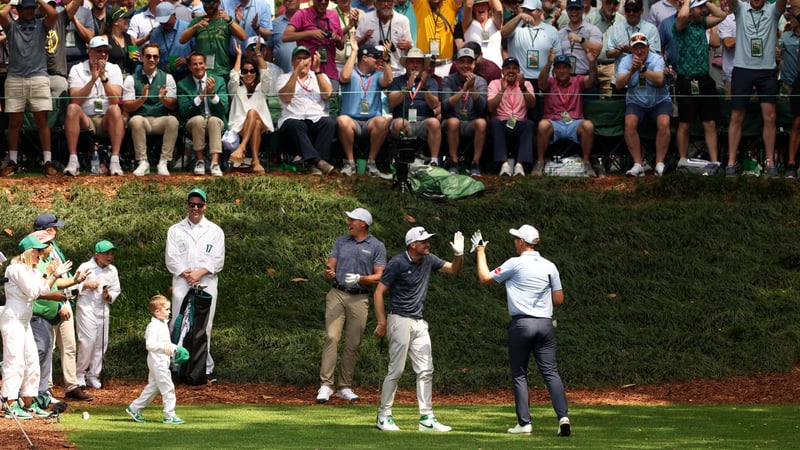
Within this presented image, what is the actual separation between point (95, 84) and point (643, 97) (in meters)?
8.25

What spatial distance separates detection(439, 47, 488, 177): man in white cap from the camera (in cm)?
2103

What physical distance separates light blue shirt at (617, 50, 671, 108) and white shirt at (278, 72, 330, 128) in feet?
15.5

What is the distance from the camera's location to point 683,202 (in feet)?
67.3

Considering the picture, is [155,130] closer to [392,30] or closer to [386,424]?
[392,30]

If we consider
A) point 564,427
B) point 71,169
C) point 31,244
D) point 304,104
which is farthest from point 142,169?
point 564,427

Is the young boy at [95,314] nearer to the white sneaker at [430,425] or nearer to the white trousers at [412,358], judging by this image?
the white trousers at [412,358]

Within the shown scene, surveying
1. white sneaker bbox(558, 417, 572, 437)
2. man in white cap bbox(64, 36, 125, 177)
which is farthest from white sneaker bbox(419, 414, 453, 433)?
man in white cap bbox(64, 36, 125, 177)

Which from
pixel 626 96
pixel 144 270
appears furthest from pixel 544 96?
pixel 144 270

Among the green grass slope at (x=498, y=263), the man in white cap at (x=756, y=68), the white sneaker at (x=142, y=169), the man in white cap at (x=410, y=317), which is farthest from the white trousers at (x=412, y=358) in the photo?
the man in white cap at (x=756, y=68)

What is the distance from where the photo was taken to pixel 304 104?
20938mm

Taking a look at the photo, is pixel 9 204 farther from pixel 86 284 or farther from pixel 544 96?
pixel 544 96

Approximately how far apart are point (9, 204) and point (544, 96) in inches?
320

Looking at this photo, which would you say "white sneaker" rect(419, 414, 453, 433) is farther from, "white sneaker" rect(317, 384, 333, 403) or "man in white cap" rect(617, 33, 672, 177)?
"man in white cap" rect(617, 33, 672, 177)

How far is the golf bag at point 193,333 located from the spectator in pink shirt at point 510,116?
6.72 meters
